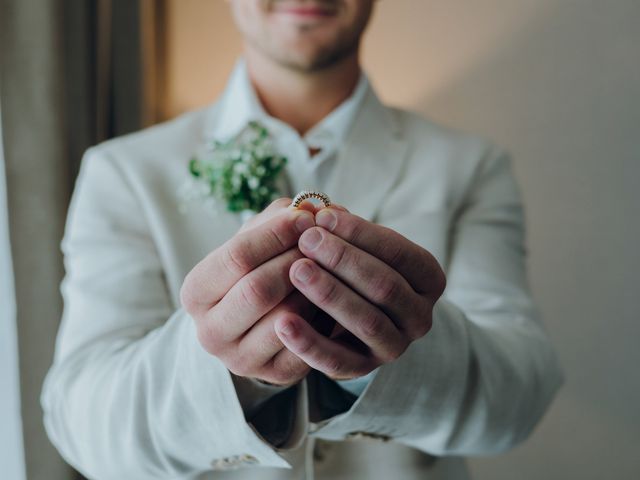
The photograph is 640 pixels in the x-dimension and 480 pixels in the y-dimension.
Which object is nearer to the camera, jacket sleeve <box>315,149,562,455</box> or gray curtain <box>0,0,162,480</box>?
jacket sleeve <box>315,149,562,455</box>

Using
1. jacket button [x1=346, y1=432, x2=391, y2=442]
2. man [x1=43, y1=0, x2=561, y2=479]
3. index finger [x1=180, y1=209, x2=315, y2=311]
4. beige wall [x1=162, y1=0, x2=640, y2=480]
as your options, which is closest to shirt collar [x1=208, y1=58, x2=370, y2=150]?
man [x1=43, y1=0, x2=561, y2=479]

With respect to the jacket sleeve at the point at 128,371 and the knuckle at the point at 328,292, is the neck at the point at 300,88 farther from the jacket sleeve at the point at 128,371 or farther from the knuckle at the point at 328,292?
the knuckle at the point at 328,292

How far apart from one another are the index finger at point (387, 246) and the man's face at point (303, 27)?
604 mm

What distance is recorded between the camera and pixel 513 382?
1027 mm

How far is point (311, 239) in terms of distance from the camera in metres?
0.67

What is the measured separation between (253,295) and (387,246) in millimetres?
122

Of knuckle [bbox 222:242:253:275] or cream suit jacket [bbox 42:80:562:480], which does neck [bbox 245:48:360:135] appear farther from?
knuckle [bbox 222:242:253:275]

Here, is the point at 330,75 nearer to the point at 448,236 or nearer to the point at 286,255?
the point at 448,236

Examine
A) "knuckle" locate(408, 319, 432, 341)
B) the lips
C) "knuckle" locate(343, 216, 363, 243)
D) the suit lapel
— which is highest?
the lips

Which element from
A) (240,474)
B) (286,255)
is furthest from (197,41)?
(286,255)

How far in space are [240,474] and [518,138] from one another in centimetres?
131

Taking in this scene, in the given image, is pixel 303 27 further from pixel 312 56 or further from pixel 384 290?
pixel 384 290

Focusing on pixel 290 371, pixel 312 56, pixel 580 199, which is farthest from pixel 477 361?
pixel 580 199

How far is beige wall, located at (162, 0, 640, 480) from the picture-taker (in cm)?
206
